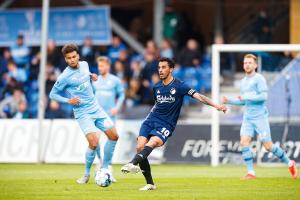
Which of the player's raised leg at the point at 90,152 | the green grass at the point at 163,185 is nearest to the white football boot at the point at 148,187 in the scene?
the green grass at the point at 163,185

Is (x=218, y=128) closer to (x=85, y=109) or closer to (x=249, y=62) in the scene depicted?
(x=249, y=62)

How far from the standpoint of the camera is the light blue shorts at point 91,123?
679 inches

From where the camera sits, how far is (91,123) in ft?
56.7

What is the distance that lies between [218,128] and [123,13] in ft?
41.9

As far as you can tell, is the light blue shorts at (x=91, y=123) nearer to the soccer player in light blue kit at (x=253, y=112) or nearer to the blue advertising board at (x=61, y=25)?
the soccer player in light blue kit at (x=253, y=112)

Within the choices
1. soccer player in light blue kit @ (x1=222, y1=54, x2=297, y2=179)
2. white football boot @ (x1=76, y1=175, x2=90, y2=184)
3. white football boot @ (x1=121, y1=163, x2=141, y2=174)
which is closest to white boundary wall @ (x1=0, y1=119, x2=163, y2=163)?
soccer player in light blue kit @ (x1=222, y1=54, x2=297, y2=179)

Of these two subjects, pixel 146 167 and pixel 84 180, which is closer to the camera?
pixel 146 167

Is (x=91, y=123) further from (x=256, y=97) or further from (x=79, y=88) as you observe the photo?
(x=256, y=97)

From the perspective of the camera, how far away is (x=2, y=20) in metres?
31.8

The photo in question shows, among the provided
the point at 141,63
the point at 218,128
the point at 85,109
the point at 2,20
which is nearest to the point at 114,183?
the point at 85,109

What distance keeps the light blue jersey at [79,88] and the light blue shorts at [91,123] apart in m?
0.07

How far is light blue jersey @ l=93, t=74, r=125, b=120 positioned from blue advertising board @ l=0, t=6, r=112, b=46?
358 inches

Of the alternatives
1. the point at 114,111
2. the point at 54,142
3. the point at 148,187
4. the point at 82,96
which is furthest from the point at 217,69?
the point at 148,187

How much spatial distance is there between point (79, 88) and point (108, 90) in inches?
140
